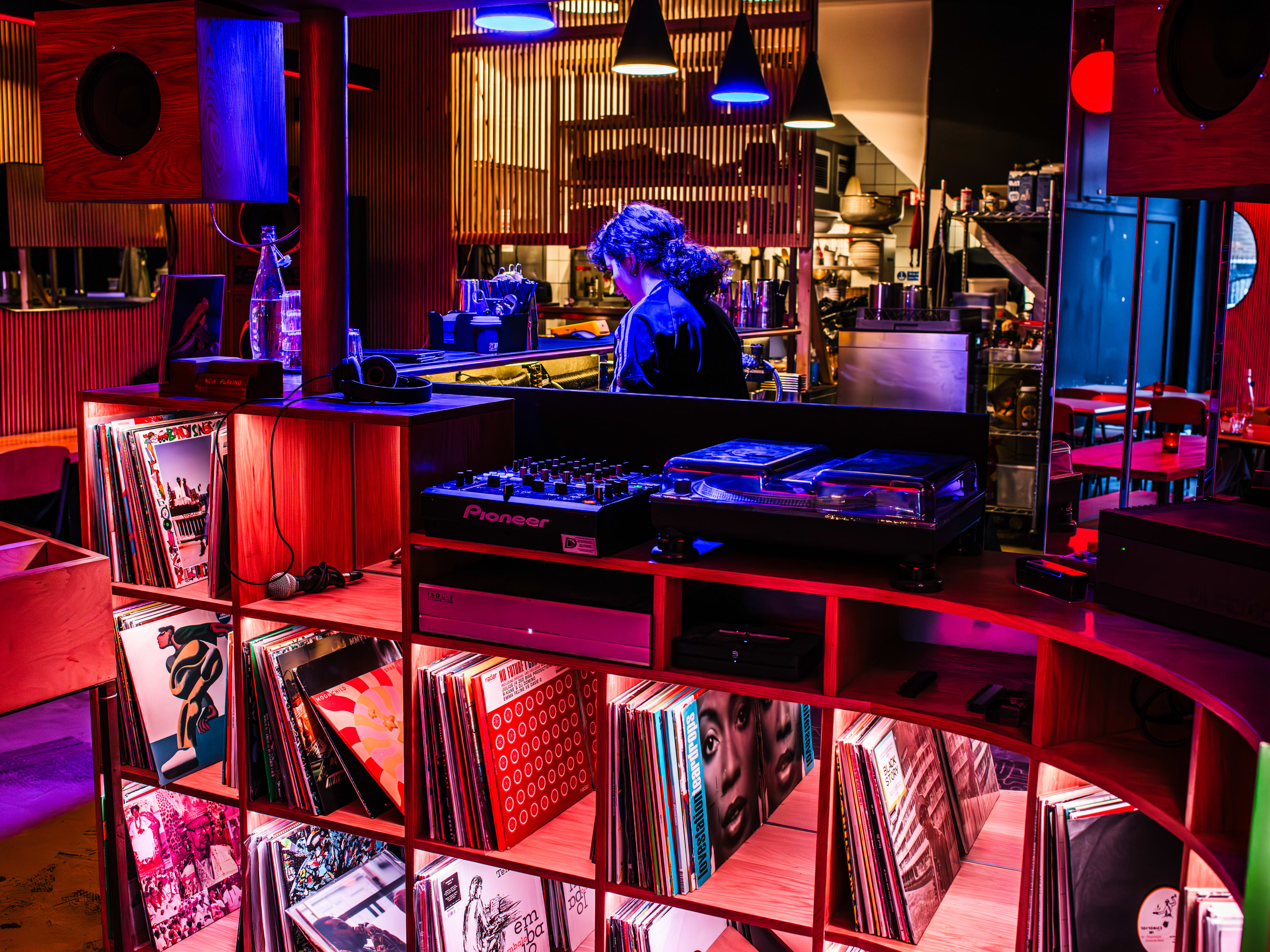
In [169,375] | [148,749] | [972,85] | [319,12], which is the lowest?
[148,749]

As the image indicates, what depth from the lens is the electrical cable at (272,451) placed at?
223 cm

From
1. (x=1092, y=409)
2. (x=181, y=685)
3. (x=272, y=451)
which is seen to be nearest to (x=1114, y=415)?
(x=1092, y=409)

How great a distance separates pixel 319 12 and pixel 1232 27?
5.82 ft

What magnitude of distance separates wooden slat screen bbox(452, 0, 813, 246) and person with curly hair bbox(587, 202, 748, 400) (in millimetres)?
3339

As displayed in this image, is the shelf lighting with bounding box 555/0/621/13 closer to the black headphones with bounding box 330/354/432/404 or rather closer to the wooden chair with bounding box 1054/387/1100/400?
the wooden chair with bounding box 1054/387/1100/400

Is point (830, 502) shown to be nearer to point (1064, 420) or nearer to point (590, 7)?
point (1064, 420)

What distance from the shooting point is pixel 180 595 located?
237cm

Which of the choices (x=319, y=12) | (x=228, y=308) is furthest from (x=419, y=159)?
(x=319, y=12)

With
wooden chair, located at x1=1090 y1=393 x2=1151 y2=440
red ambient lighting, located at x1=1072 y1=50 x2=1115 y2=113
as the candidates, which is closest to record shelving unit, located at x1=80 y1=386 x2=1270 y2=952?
red ambient lighting, located at x1=1072 y1=50 x2=1115 y2=113

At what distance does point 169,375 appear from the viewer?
2.37 m

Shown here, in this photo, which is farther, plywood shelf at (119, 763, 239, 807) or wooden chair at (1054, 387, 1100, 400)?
wooden chair at (1054, 387, 1100, 400)

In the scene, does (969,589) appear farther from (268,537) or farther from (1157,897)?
(268,537)

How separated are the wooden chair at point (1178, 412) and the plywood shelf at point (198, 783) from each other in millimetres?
5649

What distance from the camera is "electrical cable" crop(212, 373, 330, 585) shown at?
223 cm
